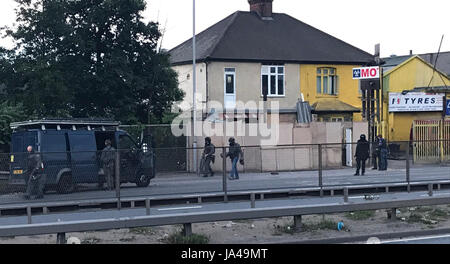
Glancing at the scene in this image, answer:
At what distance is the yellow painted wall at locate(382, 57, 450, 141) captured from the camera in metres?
40.8

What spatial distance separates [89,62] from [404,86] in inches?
915

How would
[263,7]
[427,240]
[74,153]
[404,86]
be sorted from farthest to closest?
[404,86], [263,7], [74,153], [427,240]

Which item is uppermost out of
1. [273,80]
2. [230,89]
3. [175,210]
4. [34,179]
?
[273,80]

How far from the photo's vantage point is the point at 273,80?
36.6m

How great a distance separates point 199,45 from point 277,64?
200 inches

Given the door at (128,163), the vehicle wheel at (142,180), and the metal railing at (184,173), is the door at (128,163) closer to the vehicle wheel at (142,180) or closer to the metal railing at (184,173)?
the metal railing at (184,173)

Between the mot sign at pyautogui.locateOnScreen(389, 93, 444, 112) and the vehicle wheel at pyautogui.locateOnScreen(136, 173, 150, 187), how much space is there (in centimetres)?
2842

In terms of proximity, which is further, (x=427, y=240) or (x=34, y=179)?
(x=34, y=179)

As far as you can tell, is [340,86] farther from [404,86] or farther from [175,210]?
[175,210]

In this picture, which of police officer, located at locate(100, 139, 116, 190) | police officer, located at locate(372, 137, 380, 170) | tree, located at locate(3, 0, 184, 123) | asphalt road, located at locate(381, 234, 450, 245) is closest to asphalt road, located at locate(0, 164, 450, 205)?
police officer, located at locate(100, 139, 116, 190)

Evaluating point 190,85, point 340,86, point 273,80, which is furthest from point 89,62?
point 340,86

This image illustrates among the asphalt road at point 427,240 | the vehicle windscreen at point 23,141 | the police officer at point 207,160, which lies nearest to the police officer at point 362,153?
the police officer at point 207,160

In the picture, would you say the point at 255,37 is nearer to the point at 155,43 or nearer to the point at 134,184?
the point at 155,43

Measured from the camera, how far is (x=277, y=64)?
36.5 m
